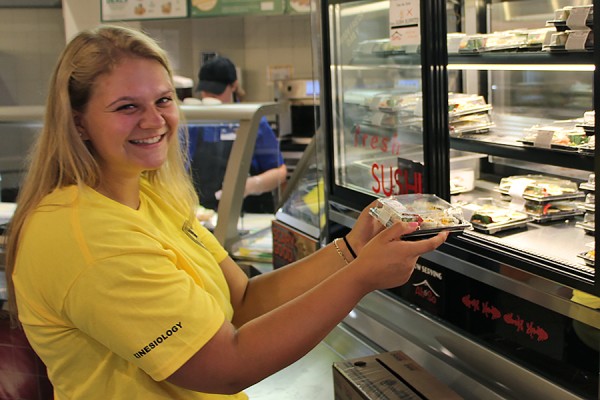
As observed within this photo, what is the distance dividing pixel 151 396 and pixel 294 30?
20.6 ft

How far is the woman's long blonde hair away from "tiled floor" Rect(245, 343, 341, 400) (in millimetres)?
1076

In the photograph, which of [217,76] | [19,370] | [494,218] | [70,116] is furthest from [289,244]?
[217,76]

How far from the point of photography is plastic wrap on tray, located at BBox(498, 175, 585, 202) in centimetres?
267

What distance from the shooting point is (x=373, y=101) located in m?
3.21

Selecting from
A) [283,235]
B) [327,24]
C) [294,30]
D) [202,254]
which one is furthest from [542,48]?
[294,30]

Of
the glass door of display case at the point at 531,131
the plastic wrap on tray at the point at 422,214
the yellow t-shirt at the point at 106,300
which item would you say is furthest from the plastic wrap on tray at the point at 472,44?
the yellow t-shirt at the point at 106,300

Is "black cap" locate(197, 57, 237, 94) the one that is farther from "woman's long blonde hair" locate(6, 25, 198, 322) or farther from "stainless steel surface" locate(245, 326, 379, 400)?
"woman's long blonde hair" locate(6, 25, 198, 322)

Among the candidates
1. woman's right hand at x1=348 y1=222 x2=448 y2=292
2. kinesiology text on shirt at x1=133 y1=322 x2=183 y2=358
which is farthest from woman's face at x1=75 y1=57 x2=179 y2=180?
woman's right hand at x1=348 y1=222 x2=448 y2=292

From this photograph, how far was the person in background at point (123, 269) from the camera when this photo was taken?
5.07 feet

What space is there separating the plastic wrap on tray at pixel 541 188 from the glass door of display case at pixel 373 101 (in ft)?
1.20

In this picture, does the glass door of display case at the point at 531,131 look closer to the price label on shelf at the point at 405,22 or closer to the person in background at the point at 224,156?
the price label on shelf at the point at 405,22

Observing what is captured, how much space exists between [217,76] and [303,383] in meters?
3.14

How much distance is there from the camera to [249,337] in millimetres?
1594

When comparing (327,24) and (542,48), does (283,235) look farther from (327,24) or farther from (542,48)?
(542,48)
